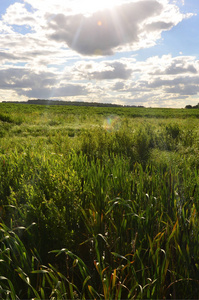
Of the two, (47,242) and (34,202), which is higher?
(34,202)

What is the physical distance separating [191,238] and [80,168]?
167 centimetres

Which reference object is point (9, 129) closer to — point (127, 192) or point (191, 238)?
point (127, 192)

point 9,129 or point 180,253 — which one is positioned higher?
point 9,129

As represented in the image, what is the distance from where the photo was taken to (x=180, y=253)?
1.68 meters

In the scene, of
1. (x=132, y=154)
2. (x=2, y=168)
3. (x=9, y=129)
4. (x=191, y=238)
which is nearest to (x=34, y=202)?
(x=2, y=168)

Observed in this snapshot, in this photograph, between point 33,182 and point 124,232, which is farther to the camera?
point 33,182

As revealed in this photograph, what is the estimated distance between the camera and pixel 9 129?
35.8ft

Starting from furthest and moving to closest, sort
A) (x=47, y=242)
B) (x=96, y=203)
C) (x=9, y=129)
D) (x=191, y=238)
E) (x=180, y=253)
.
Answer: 1. (x=9, y=129)
2. (x=96, y=203)
3. (x=47, y=242)
4. (x=191, y=238)
5. (x=180, y=253)

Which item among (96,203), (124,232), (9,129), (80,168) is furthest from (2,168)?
(9,129)

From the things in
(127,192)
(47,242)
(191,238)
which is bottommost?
(47,242)

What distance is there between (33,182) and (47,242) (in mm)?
734

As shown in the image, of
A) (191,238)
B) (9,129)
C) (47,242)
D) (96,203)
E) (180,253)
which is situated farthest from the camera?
(9,129)

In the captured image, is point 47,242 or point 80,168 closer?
point 47,242

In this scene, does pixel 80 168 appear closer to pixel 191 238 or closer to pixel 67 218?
pixel 67 218
